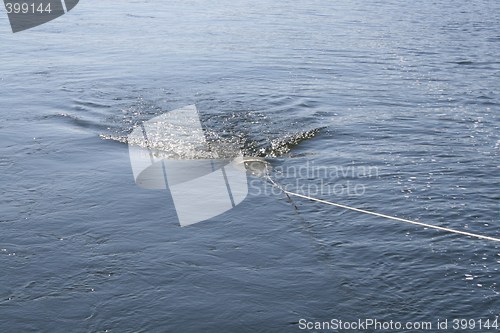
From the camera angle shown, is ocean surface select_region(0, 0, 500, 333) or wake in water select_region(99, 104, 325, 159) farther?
wake in water select_region(99, 104, 325, 159)

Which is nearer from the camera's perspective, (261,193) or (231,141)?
(261,193)

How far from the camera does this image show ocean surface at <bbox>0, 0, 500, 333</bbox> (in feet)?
17.1

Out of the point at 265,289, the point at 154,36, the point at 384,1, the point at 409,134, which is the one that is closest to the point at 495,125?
the point at 409,134

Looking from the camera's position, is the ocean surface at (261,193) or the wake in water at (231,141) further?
the wake in water at (231,141)

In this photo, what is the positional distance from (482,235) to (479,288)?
3.13ft

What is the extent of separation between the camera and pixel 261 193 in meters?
7.23

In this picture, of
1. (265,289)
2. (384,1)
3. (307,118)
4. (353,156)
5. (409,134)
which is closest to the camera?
(265,289)

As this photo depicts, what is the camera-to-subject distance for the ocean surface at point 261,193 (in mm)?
5227

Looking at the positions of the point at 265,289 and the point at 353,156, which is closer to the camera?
the point at 265,289

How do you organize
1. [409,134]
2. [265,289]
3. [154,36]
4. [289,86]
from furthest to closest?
[154,36]
[289,86]
[409,134]
[265,289]

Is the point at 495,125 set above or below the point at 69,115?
below

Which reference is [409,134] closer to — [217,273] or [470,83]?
[470,83]

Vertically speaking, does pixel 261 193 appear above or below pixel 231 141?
below

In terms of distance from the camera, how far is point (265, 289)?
537 centimetres
